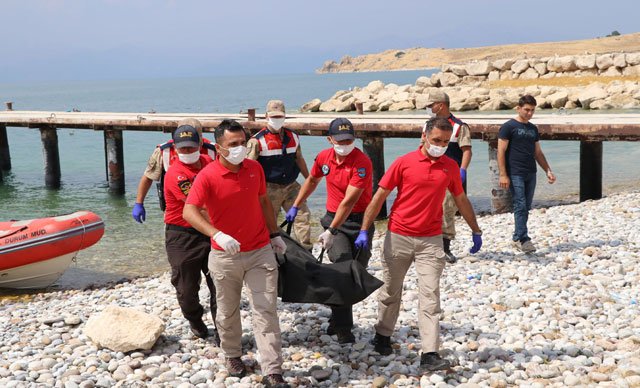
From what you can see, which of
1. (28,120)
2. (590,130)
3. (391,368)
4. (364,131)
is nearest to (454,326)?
(391,368)

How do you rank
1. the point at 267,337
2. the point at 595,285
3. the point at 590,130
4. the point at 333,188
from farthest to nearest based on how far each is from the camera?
the point at 590,130 < the point at 595,285 < the point at 333,188 < the point at 267,337

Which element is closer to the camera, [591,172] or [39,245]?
[39,245]

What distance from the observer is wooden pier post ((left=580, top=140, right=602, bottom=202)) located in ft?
49.3

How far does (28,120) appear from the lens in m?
22.1

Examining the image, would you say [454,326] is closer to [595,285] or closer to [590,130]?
[595,285]

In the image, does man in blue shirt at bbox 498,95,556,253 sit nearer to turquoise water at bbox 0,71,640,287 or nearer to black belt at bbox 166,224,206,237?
black belt at bbox 166,224,206,237

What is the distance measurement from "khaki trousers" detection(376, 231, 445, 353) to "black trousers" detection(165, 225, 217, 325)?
154cm

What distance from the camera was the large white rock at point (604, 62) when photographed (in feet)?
164

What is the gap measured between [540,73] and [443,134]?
5204 cm

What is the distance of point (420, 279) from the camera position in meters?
5.35

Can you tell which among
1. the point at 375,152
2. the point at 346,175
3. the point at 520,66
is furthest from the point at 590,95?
the point at 346,175

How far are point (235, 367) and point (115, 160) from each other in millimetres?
16075

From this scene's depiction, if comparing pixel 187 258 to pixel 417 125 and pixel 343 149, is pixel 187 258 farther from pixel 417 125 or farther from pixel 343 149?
pixel 417 125

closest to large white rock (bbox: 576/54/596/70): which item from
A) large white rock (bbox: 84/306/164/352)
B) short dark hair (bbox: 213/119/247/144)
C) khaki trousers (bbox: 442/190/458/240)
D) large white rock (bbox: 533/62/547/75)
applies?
large white rock (bbox: 533/62/547/75)
